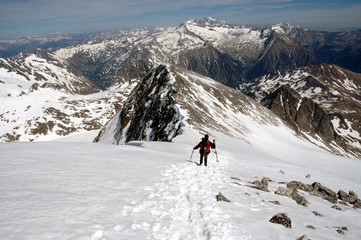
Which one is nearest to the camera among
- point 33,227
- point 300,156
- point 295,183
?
point 33,227

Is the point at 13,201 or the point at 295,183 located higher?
the point at 13,201

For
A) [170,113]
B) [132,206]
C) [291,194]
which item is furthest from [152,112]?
[132,206]

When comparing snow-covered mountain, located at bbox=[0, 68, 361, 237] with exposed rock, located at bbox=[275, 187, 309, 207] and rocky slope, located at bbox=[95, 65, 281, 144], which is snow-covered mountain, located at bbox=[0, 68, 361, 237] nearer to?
exposed rock, located at bbox=[275, 187, 309, 207]

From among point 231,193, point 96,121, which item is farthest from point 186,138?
point 96,121

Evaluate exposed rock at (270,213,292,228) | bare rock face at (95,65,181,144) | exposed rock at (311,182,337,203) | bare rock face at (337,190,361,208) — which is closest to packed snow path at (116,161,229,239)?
exposed rock at (270,213,292,228)

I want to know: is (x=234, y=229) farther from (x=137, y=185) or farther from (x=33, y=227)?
(x=33, y=227)

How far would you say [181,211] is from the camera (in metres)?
8.41

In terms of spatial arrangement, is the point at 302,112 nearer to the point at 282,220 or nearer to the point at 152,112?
the point at 152,112

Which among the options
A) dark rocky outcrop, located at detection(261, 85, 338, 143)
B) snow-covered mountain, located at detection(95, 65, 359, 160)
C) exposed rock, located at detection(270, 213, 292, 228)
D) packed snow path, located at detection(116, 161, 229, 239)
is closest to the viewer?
packed snow path, located at detection(116, 161, 229, 239)

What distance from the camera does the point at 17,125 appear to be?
168m

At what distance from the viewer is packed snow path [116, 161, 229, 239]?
269 inches

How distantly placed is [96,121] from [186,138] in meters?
171

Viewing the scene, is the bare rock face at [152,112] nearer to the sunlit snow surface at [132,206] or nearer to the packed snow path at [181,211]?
the sunlit snow surface at [132,206]

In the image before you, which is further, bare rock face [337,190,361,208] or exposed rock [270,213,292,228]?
bare rock face [337,190,361,208]
